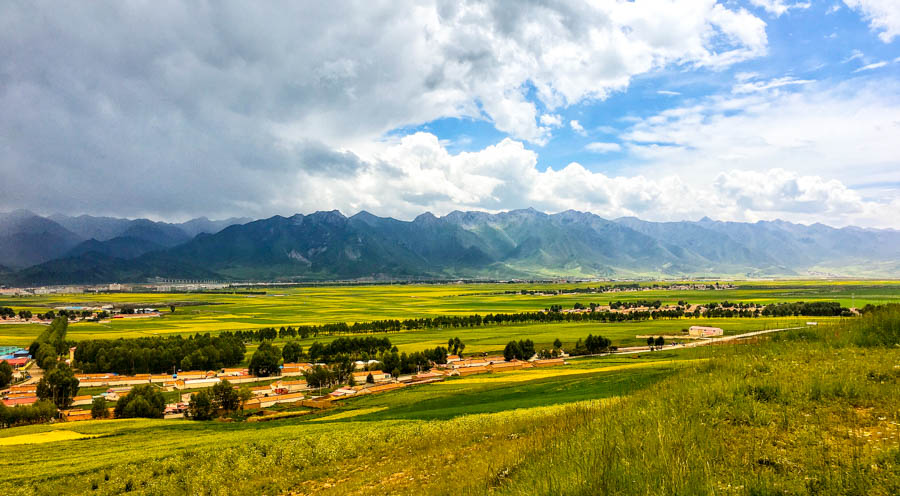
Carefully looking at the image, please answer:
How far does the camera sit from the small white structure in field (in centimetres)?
7557

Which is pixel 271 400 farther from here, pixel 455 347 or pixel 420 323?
pixel 420 323

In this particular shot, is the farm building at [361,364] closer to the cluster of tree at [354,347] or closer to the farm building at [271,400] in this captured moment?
the cluster of tree at [354,347]

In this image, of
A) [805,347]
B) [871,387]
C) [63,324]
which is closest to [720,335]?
[805,347]

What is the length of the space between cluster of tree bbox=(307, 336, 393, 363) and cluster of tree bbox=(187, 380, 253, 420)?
25308 mm

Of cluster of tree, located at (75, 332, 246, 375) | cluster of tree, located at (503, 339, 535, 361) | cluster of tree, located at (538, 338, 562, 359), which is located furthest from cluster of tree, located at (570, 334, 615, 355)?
cluster of tree, located at (75, 332, 246, 375)

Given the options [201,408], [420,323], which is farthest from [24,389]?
[420,323]

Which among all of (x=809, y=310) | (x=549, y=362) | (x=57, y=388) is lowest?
(x=549, y=362)

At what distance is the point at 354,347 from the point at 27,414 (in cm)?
4122

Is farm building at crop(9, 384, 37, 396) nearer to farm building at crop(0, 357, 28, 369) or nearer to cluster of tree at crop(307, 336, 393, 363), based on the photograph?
farm building at crop(0, 357, 28, 369)

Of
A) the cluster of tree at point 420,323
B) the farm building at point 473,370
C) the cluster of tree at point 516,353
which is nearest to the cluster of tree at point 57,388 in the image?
the cluster of tree at point 420,323

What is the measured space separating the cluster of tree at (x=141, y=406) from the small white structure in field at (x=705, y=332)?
267 ft

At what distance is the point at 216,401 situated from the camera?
143 feet

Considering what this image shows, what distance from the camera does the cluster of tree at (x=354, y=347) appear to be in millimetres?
71812

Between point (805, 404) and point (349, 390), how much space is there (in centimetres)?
4728
